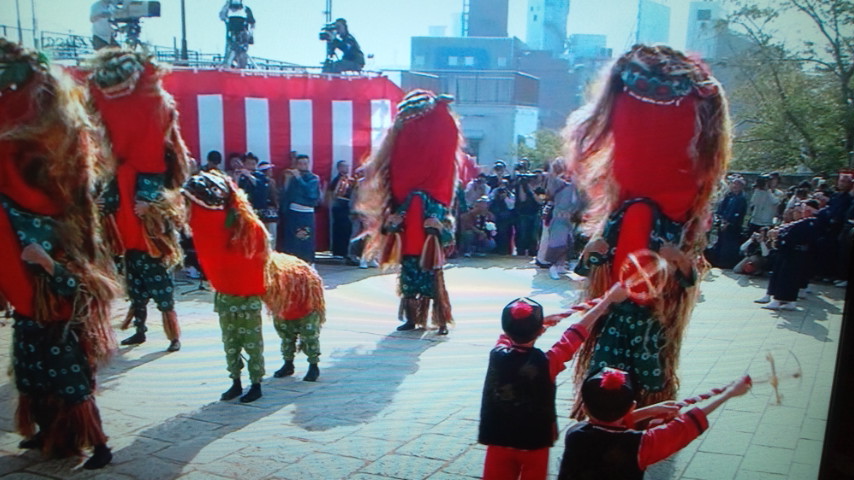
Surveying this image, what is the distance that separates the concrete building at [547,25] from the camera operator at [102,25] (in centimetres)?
161

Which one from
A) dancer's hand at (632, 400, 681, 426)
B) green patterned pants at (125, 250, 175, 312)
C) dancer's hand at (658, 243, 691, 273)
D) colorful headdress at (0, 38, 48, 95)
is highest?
colorful headdress at (0, 38, 48, 95)

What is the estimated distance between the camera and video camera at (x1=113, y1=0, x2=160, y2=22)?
2.61 meters

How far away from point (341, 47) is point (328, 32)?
86 millimetres

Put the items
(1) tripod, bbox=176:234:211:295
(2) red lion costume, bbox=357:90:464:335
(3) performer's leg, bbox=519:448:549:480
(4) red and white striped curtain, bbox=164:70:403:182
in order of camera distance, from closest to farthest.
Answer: (3) performer's leg, bbox=519:448:549:480 < (4) red and white striped curtain, bbox=164:70:403:182 < (2) red lion costume, bbox=357:90:464:335 < (1) tripod, bbox=176:234:211:295

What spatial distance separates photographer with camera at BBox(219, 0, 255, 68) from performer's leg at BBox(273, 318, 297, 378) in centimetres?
141

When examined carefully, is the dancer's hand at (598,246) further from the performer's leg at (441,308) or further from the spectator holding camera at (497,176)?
the performer's leg at (441,308)

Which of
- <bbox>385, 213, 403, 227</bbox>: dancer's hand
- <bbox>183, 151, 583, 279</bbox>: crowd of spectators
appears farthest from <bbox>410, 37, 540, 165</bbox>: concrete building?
<bbox>385, 213, 403, 227</bbox>: dancer's hand

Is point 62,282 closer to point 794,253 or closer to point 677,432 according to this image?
point 677,432

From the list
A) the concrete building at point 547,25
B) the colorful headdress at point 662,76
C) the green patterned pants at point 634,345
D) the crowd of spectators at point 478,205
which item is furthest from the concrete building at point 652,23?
the green patterned pants at point 634,345

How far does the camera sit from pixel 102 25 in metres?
2.69

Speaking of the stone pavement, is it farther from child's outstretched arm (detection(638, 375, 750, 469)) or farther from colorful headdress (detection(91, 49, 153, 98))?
colorful headdress (detection(91, 49, 153, 98))

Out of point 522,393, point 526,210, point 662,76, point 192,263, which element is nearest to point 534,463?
point 522,393

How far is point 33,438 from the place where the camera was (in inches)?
108

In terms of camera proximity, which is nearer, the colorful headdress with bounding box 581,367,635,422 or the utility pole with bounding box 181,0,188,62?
the colorful headdress with bounding box 581,367,635,422
